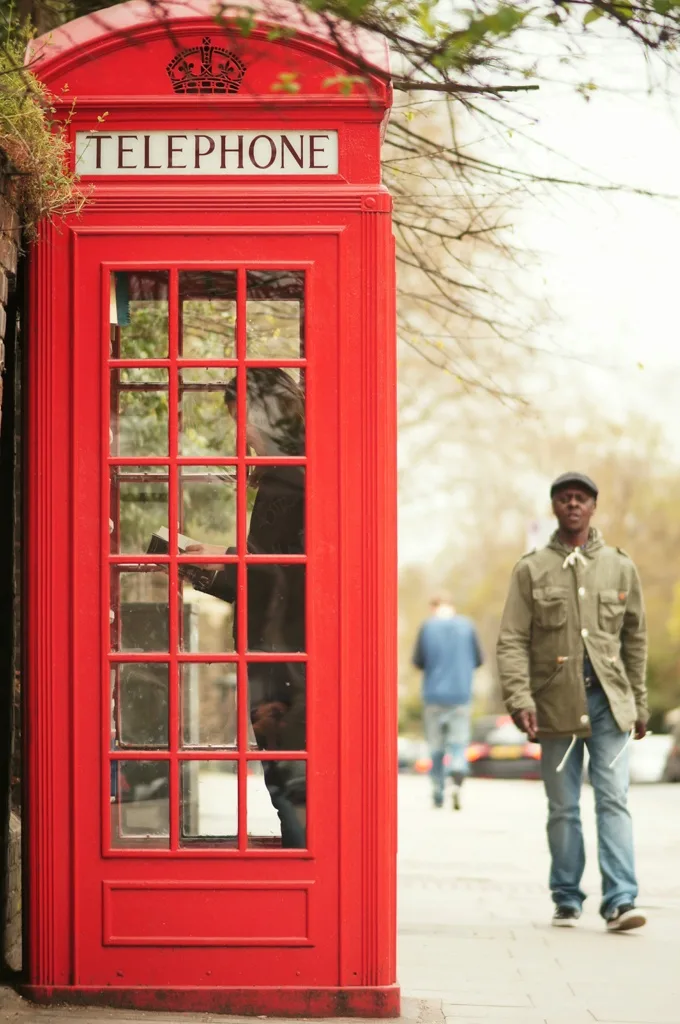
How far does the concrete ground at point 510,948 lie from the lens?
4.95 meters

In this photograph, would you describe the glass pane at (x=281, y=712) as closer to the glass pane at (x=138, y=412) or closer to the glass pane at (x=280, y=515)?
the glass pane at (x=280, y=515)

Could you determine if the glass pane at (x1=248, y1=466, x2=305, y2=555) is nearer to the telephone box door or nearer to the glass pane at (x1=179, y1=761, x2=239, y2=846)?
the telephone box door

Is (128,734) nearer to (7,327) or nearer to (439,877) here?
(7,327)

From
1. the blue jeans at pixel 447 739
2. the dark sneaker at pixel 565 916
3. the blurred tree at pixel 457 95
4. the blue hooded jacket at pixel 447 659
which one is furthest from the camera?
the blue hooded jacket at pixel 447 659

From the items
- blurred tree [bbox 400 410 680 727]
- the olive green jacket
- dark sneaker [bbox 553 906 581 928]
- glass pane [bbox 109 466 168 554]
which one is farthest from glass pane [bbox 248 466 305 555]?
blurred tree [bbox 400 410 680 727]

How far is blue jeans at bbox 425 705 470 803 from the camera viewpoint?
42.5 ft

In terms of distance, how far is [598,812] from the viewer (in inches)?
261

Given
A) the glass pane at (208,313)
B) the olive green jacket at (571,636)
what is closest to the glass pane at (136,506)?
the glass pane at (208,313)

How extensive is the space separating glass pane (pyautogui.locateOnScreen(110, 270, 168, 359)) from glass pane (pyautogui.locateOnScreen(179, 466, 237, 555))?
401 mm

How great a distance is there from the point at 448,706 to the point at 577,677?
644 cm

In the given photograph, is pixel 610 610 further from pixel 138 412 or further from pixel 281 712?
pixel 138 412

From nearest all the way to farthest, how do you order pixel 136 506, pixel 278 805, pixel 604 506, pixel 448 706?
pixel 278 805 < pixel 136 506 < pixel 448 706 < pixel 604 506

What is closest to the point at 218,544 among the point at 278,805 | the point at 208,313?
the point at 208,313

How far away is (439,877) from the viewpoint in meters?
8.63
